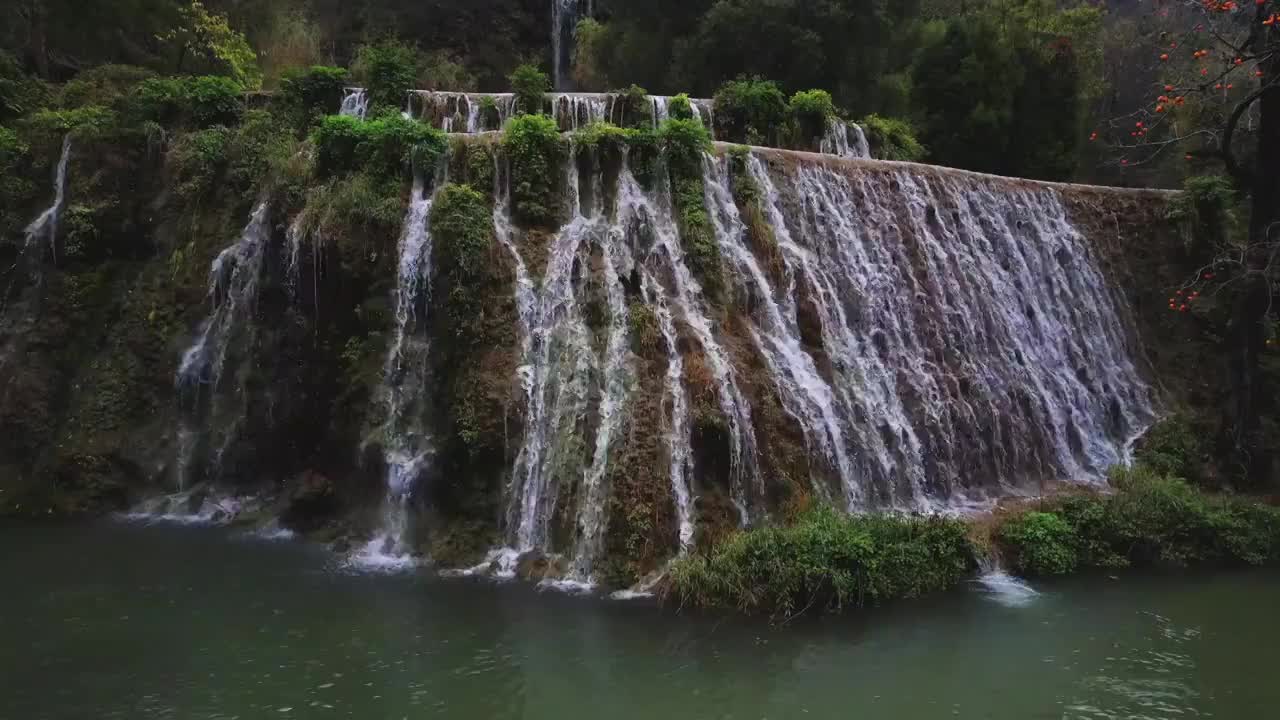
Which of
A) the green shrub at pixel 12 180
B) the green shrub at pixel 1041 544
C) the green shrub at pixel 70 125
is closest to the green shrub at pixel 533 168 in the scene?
the green shrub at pixel 70 125

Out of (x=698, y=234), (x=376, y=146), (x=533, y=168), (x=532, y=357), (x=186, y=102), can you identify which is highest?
(x=186, y=102)

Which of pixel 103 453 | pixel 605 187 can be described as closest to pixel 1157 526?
pixel 605 187

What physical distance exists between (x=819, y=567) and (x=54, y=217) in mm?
12749

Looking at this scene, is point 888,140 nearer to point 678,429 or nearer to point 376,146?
point 376,146

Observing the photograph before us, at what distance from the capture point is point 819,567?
317 inches

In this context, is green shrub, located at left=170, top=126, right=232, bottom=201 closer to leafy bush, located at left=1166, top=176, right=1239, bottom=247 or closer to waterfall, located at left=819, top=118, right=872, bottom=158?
waterfall, located at left=819, top=118, right=872, bottom=158

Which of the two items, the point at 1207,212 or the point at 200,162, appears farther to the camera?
the point at 1207,212

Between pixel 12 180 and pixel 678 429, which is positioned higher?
pixel 12 180

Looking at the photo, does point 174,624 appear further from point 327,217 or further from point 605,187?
point 605,187

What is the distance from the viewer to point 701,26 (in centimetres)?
2098

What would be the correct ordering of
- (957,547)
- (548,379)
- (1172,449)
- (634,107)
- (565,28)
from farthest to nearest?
1. (565,28)
2. (634,107)
3. (1172,449)
4. (548,379)
5. (957,547)

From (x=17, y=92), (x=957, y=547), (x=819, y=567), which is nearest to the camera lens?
(x=819, y=567)

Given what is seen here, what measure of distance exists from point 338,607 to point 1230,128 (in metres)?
12.0

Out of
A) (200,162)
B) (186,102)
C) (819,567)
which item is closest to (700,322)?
(819,567)
